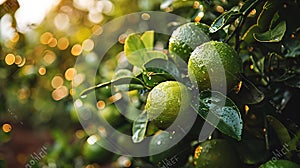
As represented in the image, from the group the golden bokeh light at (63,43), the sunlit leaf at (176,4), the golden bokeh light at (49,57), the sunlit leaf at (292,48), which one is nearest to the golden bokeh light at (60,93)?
the golden bokeh light at (49,57)

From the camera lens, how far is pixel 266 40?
2.20ft

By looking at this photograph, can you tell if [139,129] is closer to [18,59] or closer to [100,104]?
[100,104]

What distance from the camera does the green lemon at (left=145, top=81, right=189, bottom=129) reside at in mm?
621

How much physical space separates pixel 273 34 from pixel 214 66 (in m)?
0.12

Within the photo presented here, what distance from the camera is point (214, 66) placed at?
2.06ft

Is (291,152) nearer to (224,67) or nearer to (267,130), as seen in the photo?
(267,130)

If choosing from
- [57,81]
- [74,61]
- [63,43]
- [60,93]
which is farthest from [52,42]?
[60,93]

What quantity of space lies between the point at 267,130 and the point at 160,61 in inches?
8.3

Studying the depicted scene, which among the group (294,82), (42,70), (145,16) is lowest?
(42,70)

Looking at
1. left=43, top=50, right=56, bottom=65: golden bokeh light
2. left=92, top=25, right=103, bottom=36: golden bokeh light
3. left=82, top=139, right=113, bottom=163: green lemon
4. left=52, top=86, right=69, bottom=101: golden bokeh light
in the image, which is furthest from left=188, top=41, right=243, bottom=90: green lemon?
left=43, top=50, right=56, bottom=65: golden bokeh light

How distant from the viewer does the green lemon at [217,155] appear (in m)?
0.70

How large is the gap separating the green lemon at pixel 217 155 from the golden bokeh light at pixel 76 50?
1035mm

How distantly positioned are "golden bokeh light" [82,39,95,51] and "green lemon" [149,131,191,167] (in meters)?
0.78

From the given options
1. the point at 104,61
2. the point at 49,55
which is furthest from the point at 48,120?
the point at 104,61
